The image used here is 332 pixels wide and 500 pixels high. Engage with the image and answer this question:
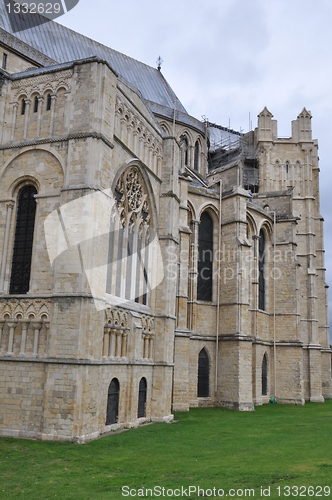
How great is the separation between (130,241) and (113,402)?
5.84m

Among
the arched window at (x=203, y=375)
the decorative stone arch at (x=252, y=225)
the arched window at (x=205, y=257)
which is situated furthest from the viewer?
the decorative stone arch at (x=252, y=225)

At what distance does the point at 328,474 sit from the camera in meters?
9.77

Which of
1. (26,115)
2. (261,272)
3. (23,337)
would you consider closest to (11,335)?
(23,337)

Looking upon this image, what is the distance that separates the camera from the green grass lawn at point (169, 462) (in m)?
9.12

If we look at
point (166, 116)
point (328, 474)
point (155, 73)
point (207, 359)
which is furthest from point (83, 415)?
point (155, 73)

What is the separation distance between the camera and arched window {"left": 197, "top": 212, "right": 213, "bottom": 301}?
26.5m

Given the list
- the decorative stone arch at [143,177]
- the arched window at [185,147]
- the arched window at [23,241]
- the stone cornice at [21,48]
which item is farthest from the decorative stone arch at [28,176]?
the arched window at [185,147]

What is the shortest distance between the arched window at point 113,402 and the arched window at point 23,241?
4193 mm

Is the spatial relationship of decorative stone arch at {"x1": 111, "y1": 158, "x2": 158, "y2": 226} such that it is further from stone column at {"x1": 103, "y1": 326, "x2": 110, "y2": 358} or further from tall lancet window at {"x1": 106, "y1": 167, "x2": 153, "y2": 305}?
stone column at {"x1": 103, "y1": 326, "x2": 110, "y2": 358}

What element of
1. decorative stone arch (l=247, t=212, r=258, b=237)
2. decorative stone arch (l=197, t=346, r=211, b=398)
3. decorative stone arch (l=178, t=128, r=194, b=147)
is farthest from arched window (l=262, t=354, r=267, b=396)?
decorative stone arch (l=178, t=128, r=194, b=147)

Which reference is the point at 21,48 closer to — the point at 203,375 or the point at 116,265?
the point at 116,265

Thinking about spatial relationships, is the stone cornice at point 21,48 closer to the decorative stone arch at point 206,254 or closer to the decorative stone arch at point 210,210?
the decorative stone arch at point 210,210

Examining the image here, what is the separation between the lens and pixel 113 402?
15.8m

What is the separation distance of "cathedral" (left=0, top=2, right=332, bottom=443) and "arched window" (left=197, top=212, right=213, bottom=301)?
8 cm
